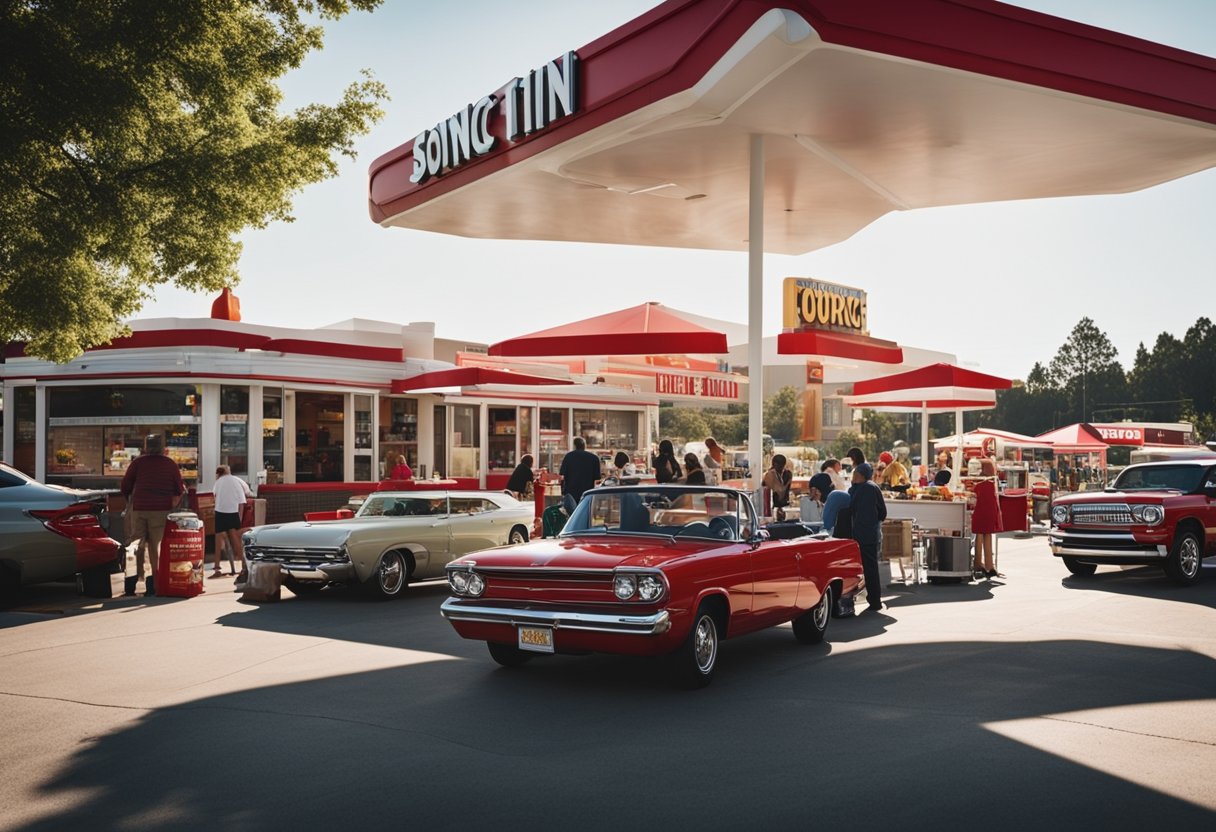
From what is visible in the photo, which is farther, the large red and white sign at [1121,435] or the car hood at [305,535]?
the large red and white sign at [1121,435]

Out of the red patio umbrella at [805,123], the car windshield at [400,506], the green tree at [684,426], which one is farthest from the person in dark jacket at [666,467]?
the green tree at [684,426]

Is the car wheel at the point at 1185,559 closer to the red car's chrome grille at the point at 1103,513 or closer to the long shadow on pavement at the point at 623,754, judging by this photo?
the red car's chrome grille at the point at 1103,513

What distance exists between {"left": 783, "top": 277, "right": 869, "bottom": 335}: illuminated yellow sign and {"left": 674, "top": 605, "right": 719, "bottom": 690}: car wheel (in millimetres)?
7935

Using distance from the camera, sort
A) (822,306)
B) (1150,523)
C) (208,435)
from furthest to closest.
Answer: (208,435)
(822,306)
(1150,523)

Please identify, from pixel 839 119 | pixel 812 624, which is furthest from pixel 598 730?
pixel 839 119

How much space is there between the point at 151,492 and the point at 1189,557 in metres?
14.1

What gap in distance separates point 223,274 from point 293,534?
5.29 meters

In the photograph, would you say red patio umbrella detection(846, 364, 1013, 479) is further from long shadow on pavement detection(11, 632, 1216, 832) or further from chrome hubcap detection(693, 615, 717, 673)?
chrome hubcap detection(693, 615, 717, 673)

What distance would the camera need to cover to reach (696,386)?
18.4 meters

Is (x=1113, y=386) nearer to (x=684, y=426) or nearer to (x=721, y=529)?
(x=684, y=426)

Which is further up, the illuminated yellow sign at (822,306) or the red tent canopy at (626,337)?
the illuminated yellow sign at (822,306)

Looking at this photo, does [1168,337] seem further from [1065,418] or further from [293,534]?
[293,534]

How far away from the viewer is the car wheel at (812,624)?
9.62m

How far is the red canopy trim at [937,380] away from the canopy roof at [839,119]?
9.04 ft
